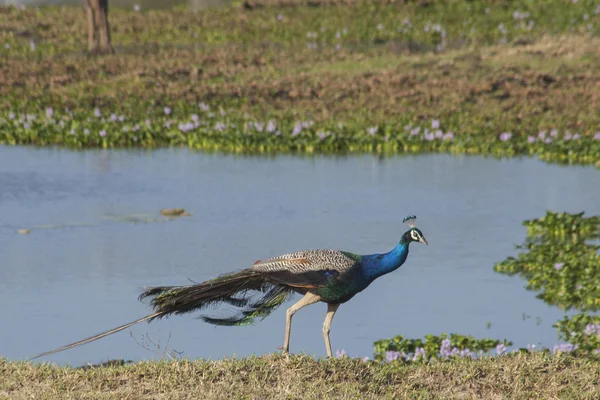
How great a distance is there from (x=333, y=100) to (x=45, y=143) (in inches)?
196

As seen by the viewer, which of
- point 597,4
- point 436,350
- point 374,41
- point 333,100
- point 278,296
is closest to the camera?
point 278,296

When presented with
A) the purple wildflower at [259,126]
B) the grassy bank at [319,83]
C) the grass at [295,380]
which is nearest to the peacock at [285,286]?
Result: the grass at [295,380]

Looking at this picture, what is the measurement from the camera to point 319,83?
22281mm

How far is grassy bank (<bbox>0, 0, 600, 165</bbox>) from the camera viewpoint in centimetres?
1897

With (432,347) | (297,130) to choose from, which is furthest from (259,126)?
(432,347)

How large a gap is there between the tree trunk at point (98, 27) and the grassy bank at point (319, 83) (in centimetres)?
46

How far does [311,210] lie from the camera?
13.9 m

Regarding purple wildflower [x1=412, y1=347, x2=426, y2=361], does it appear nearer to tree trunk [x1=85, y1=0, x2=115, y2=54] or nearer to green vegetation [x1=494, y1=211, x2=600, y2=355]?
green vegetation [x1=494, y1=211, x2=600, y2=355]

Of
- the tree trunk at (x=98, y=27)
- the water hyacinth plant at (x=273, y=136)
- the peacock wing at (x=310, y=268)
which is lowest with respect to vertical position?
the water hyacinth plant at (x=273, y=136)

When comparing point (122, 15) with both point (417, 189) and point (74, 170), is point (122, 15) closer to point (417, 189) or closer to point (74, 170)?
point (74, 170)

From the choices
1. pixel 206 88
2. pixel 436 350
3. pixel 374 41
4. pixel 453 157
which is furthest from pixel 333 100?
pixel 436 350

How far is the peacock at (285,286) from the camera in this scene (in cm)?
762

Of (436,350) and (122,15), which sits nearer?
(436,350)

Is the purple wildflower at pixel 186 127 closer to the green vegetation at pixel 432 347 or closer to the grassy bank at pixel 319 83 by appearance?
the grassy bank at pixel 319 83
